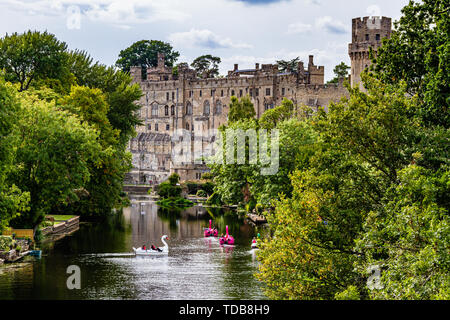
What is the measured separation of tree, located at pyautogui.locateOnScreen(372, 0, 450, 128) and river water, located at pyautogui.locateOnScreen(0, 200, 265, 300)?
8774 millimetres

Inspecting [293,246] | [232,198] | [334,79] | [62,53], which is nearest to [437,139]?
[293,246]

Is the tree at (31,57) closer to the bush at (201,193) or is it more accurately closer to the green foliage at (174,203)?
the green foliage at (174,203)

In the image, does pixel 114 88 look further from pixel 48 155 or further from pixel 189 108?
pixel 189 108

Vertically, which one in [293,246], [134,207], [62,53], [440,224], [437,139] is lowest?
[134,207]

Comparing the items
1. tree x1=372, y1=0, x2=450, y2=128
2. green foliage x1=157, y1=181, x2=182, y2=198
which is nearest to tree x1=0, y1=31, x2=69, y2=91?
green foliage x1=157, y1=181, x2=182, y2=198

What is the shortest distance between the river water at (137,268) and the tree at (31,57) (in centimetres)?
1185

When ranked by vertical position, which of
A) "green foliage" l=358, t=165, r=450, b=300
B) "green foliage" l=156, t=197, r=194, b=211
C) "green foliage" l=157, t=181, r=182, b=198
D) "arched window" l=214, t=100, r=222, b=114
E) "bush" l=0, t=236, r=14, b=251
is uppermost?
"arched window" l=214, t=100, r=222, b=114

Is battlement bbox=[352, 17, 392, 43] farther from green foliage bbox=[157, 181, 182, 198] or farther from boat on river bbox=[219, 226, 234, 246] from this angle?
boat on river bbox=[219, 226, 234, 246]

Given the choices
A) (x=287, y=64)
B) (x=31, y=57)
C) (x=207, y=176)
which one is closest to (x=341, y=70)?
(x=287, y=64)

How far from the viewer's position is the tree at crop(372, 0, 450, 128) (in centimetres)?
1917

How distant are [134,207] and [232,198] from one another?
17.3 m

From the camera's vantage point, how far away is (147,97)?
116 meters

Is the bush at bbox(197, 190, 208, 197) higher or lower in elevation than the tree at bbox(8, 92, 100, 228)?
lower
